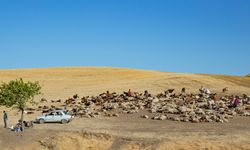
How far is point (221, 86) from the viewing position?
8825 centimetres

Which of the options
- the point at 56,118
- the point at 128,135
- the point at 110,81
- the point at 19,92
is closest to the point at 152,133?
the point at 128,135

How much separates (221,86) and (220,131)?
39.5 meters

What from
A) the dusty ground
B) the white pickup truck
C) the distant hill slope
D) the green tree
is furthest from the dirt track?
the distant hill slope

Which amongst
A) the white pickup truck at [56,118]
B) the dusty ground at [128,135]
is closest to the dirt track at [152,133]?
the dusty ground at [128,135]

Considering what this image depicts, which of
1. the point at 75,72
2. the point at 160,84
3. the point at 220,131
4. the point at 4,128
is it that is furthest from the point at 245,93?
the point at 75,72

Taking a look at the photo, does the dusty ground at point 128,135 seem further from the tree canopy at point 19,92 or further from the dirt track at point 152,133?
the tree canopy at point 19,92

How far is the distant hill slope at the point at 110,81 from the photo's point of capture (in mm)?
87312

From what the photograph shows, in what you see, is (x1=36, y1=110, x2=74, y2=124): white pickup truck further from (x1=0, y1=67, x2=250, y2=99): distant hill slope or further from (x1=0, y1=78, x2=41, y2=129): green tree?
Result: (x1=0, y1=67, x2=250, y2=99): distant hill slope

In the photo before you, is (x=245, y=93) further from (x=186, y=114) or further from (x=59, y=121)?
(x=59, y=121)

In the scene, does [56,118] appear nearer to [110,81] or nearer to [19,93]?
[19,93]

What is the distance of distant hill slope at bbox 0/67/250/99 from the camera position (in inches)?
3438

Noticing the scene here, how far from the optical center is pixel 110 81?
105 m

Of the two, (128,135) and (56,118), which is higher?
(56,118)

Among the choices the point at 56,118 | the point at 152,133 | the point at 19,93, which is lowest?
the point at 152,133
